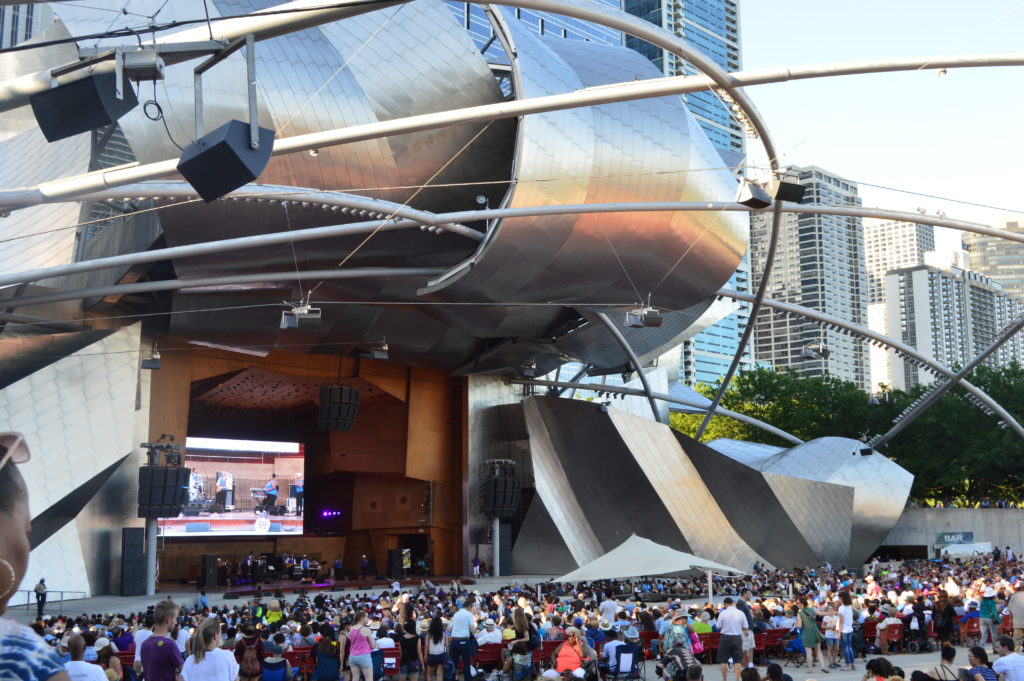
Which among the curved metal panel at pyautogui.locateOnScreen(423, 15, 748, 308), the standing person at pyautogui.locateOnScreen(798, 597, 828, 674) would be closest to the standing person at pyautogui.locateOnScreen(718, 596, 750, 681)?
the standing person at pyautogui.locateOnScreen(798, 597, 828, 674)

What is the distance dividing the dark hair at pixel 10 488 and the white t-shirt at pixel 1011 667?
8375 mm

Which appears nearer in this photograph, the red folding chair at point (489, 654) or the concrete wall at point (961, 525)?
the red folding chair at point (489, 654)

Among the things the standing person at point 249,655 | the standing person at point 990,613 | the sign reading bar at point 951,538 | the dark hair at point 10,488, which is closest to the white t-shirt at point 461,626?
the standing person at point 249,655

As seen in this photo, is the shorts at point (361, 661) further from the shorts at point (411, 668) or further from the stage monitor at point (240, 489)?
the stage monitor at point (240, 489)

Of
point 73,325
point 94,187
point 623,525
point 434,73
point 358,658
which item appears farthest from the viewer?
point 623,525

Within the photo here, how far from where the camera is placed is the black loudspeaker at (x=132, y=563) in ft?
99.5

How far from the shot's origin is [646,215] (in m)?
28.8

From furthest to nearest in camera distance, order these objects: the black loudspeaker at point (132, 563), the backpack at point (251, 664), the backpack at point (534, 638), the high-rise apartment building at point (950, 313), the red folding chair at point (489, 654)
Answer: the high-rise apartment building at point (950, 313), the black loudspeaker at point (132, 563), the red folding chair at point (489, 654), the backpack at point (534, 638), the backpack at point (251, 664)

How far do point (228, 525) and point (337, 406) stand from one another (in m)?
7.44

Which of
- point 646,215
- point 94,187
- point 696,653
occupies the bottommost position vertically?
point 696,653

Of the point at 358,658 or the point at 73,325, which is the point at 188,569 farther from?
the point at 358,658

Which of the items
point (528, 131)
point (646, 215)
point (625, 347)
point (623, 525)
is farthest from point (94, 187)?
point (623, 525)

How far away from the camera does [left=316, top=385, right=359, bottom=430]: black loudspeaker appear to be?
3606 cm

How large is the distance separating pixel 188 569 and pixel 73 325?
12.9 metres
